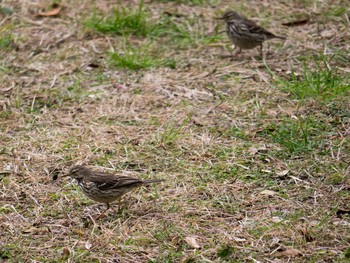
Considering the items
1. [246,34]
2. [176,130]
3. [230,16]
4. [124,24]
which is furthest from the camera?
[124,24]

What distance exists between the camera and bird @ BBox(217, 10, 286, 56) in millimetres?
10016

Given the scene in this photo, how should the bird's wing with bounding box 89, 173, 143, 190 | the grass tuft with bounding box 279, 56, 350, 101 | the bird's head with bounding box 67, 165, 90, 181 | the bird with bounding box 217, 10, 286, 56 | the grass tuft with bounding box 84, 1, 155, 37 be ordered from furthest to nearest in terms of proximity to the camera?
1. the grass tuft with bounding box 84, 1, 155, 37
2. the bird with bounding box 217, 10, 286, 56
3. the grass tuft with bounding box 279, 56, 350, 101
4. the bird's head with bounding box 67, 165, 90, 181
5. the bird's wing with bounding box 89, 173, 143, 190

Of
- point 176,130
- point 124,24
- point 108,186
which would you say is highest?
point 108,186

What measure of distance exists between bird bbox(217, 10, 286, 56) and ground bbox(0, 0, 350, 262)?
21cm

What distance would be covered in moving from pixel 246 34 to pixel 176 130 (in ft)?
7.71

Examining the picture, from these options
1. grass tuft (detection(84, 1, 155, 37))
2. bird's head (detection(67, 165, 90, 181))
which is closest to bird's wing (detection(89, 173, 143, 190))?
bird's head (detection(67, 165, 90, 181))

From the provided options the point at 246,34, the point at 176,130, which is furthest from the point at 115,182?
the point at 246,34

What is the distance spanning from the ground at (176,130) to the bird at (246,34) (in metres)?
0.21

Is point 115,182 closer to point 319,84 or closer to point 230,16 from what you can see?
point 319,84

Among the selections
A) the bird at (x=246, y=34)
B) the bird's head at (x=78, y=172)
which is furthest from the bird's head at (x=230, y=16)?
the bird's head at (x=78, y=172)

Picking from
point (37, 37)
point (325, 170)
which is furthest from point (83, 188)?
point (37, 37)

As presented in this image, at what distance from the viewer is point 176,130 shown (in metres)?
8.20

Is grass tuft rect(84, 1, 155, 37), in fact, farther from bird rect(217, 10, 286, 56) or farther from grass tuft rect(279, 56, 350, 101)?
grass tuft rect(279, 56, 350, 101)

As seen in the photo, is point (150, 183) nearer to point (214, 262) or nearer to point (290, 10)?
point (214, 262)
